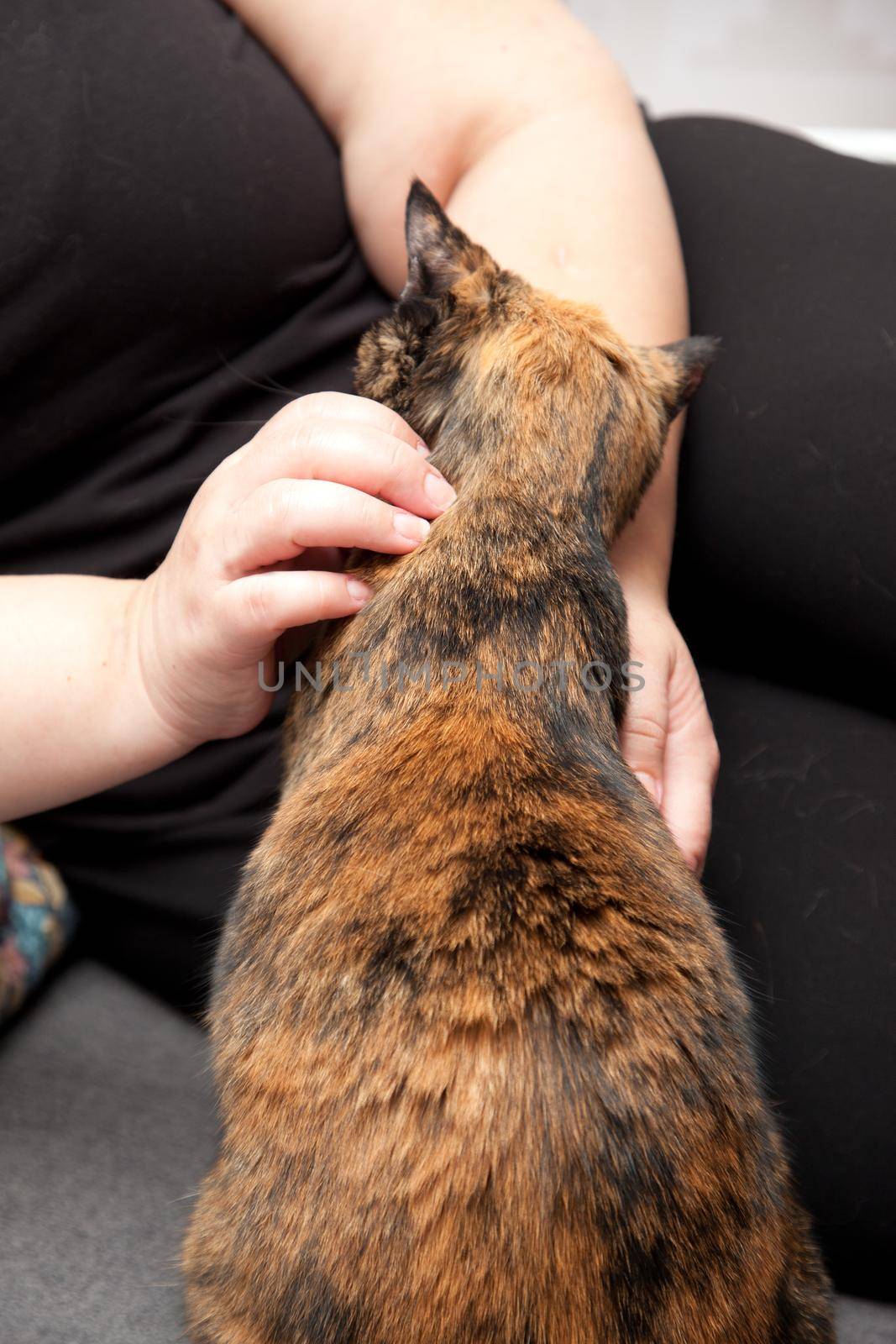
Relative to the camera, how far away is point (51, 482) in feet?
2.82

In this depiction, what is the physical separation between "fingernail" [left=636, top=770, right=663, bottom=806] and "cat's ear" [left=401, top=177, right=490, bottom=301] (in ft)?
1.25

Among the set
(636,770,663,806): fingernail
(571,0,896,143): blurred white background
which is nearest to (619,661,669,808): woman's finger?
(636,770,663,806): fingernail

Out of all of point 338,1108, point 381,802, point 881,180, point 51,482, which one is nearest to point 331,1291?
point 338,1108

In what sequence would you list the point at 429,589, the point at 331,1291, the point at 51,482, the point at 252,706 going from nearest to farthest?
the point at 331,1291
the point at 429,589
the point at 252,706
the point at 51,482

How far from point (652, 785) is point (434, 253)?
0.42m

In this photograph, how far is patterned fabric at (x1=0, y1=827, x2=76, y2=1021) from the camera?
0.83 meters

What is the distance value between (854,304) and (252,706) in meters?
0.63

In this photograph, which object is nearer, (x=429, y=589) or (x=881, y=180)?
(x=429, y=589)

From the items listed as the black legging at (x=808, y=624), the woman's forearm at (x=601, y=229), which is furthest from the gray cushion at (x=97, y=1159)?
the woman's forearm at (x=601, y=229)

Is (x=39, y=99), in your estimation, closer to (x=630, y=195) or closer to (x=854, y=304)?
(x=630, y=195)

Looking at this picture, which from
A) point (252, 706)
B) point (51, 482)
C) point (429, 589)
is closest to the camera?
point (429, 589)

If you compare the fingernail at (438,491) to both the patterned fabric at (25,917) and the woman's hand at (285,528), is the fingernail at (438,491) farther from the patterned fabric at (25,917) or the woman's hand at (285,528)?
the patterned fabric at (25,917)

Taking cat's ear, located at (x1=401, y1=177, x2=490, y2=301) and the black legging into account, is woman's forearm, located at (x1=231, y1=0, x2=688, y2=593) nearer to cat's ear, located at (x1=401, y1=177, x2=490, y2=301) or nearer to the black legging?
the black legging

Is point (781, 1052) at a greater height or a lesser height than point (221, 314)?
lesser
